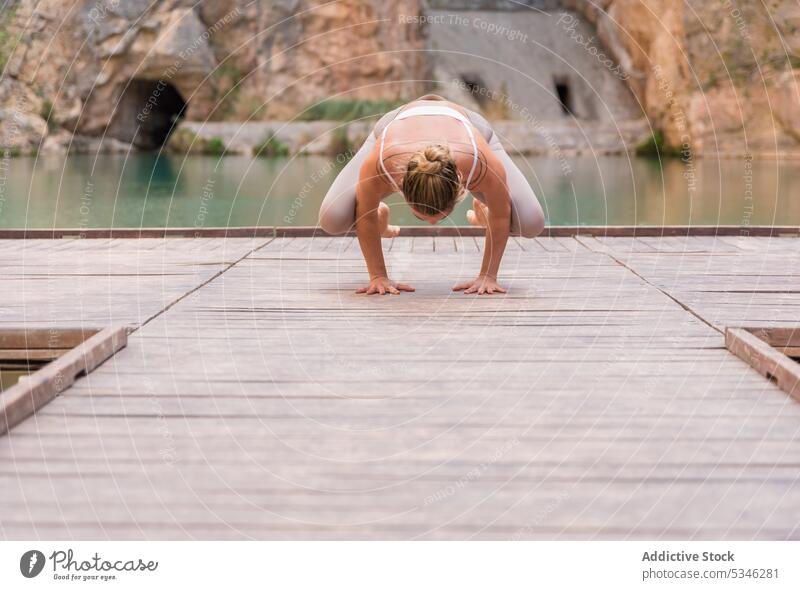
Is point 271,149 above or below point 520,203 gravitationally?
above

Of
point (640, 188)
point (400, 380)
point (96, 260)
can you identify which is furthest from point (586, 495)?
point (640, 188)

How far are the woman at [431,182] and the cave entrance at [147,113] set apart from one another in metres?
23.3

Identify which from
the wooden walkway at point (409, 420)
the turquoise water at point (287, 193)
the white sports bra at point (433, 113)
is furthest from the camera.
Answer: the turquoise water at point (287, 193)

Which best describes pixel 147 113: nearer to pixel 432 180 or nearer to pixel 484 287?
pixel 484 287

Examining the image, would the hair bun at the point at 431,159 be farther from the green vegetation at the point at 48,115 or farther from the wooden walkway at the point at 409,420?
the green vegetation at the point at 48,115

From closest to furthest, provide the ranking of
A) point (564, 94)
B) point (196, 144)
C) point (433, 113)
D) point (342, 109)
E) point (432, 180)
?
point (432, 180) < point (433, 113) < point (342, 109) < point (196, 144) < point (564, 94)

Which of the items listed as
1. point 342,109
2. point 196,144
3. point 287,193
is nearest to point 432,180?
point 287,193

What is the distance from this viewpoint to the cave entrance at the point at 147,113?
1053 inches

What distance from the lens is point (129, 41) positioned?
24594 millimetres

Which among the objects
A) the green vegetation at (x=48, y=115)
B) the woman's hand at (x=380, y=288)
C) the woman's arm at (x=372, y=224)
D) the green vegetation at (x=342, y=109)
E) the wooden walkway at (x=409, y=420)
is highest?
the green vegetation at (x=342, y=109)

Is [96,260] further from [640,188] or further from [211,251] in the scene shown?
[640,188]

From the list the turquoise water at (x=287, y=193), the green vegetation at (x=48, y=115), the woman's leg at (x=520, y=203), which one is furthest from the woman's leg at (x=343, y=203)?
the green vegetation at (x=48, y=115)

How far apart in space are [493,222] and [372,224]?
1.46 feet

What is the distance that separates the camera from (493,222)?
3621 mm
